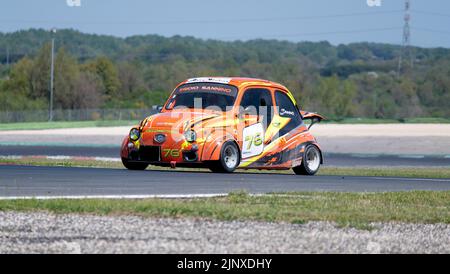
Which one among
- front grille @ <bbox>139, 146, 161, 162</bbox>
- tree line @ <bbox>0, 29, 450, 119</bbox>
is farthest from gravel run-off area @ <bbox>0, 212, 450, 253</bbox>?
tree line @ <bbox>0, 29, 450, 119</bbox>

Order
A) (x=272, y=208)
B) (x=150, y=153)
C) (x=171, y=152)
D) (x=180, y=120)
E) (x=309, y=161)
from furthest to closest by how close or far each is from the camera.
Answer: (x=309, y=161) < (x=150, y=153) < (x=180, y=120) < (x=171, y=152) < (x=272, y=208)

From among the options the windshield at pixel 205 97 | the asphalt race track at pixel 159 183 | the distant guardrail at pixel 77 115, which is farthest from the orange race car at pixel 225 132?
the distant guardrail at pixel 77 115

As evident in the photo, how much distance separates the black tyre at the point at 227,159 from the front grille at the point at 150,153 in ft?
3.31

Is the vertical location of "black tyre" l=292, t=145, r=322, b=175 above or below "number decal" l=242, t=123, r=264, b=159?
below

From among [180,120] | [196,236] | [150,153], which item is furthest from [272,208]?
[150,153]

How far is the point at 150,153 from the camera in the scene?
2042 centimetres

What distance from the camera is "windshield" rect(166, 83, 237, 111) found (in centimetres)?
2138

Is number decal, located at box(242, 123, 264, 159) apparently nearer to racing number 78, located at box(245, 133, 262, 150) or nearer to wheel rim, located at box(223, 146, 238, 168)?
racing number 78, located at box(245, 133, 262, 150)

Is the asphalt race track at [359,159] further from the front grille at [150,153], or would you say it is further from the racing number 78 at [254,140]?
the front grille at [150,153]

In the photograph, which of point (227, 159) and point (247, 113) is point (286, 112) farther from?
point (227, 159)

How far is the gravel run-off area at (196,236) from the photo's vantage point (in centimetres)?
997

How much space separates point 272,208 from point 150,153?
7.23 meters

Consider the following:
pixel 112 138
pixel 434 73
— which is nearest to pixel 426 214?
pixel 112 138

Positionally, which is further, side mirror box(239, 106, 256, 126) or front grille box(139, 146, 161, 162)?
side mirror box(239, 106, 256, 126)
